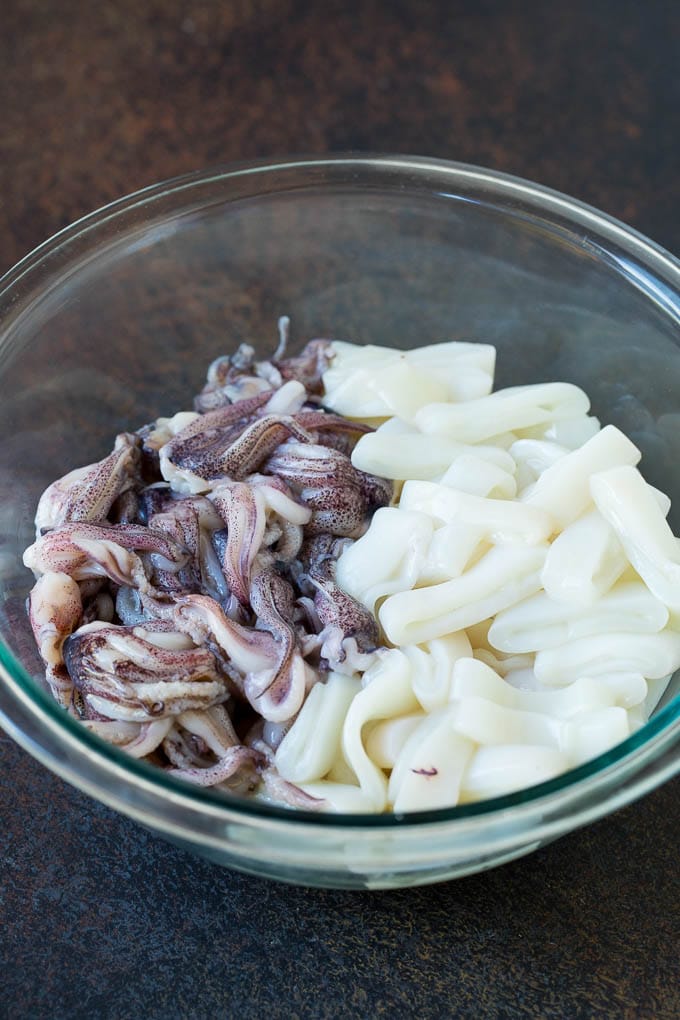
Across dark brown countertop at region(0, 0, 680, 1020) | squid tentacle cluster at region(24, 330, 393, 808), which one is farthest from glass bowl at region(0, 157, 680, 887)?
dark brown countertop at region(0, 0, 680, 1020)

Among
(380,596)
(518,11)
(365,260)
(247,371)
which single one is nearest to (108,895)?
(380,596)

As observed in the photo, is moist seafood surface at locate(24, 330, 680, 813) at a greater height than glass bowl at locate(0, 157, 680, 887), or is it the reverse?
glass bowl at locate(0, 157, 680, 887)

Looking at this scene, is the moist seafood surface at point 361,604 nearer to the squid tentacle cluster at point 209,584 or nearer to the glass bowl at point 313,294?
the squid tentacle cluster at point 209,584

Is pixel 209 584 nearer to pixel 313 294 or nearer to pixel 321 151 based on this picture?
pixel 313 294

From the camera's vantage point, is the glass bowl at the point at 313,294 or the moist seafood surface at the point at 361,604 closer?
the moist seafood surface at the point at 361,604

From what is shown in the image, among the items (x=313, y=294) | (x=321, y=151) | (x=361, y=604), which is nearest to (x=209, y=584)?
(x=361, y=604)

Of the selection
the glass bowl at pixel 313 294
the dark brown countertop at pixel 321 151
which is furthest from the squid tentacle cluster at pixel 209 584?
the dark brown countertop at pixel 321 151

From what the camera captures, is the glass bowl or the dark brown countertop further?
the glass bowl

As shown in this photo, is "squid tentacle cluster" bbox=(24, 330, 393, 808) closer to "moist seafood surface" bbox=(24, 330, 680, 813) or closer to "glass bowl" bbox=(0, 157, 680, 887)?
"moist seafood surface" bbox=(24, 330, 680, 813)
